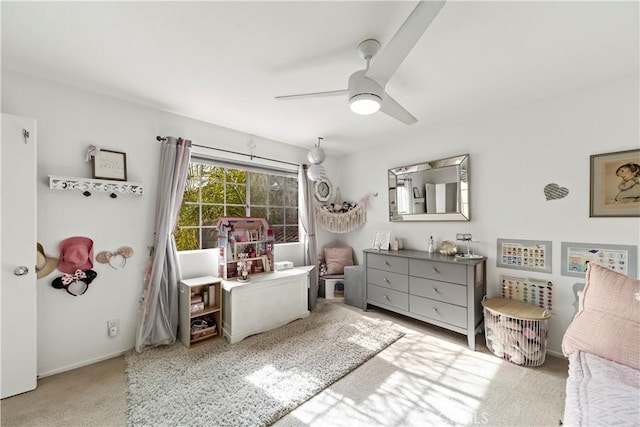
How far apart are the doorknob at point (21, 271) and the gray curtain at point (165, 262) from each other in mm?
765

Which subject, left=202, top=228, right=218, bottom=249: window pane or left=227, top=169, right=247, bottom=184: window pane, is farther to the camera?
left=227, top=169, right=247, bottom=184: window pane

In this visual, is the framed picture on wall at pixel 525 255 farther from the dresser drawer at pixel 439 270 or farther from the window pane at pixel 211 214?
the window pane at pixel 211 214

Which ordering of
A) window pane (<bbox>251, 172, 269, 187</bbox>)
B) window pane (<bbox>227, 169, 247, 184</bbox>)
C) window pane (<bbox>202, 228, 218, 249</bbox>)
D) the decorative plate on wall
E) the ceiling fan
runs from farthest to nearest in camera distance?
the decorative plate on wall, window pane (<bbox>251, 172, 269, 187</bbox>), window pane (<bbox>227, 169, 247, 184</bbox>), window pane (<bbox>202, 228, 218, 249</bbox>), the ceiling fan

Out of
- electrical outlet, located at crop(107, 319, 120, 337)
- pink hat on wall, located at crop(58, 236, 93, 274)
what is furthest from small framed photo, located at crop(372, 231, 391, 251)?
pink hat on wall, located at crop(58, 236, 93, 274)

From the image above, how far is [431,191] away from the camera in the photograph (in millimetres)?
3070

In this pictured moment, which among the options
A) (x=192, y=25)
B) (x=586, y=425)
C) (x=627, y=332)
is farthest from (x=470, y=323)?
(x=192, y=25)

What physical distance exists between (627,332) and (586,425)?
734 millimetres

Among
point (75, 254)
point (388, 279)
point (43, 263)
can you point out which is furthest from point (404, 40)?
point (43, 263)

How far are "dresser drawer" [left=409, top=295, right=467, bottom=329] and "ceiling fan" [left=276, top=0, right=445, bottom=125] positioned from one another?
194 centimetres

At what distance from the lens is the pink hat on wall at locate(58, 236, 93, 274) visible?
1.98 metres

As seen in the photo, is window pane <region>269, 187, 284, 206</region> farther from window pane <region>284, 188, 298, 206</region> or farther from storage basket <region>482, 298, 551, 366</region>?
storage basket <region>482, 298, 551, 366</region>

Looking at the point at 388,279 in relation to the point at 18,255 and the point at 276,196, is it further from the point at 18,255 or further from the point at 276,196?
the point at 18,255

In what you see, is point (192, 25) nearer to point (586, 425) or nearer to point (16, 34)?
point (16, 34)

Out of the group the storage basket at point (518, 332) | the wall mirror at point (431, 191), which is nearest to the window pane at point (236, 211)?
the wall mirror at point (431, 191)
